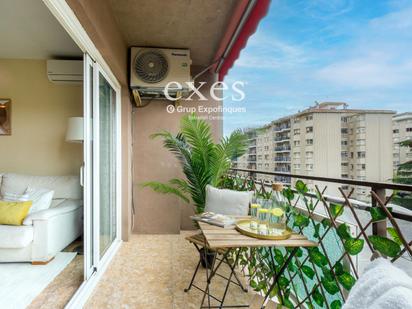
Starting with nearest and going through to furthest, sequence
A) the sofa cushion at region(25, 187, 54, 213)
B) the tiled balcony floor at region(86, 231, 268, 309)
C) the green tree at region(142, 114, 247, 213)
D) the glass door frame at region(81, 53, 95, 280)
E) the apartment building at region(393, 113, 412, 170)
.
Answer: the apartment building at region(393, 113, 412, 170), the tiled balcony floor at region(86, 231, 268, 309), the glass door frame at region(81, 53, 95, 280), the sofa cushion at region(25, 187, 54, 213), the green tree at region(142, 114, 247, 213)

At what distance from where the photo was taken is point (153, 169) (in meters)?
3.56

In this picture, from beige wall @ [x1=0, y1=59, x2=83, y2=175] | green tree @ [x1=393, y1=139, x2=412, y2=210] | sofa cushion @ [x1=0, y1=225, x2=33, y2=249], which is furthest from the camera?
beige wall @ [x1=0, y1=59, x2=83, y2=175]

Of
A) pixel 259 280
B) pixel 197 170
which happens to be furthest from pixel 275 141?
pixel 259 280

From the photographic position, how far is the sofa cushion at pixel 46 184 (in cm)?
293

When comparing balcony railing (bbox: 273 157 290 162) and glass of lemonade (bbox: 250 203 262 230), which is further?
balcony railing (bbox: 273 157 290 162)

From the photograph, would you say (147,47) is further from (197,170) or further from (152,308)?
(152,308)

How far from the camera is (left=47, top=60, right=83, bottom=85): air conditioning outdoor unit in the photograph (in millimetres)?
3150

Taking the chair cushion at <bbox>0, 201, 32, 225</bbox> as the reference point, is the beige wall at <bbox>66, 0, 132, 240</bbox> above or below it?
above

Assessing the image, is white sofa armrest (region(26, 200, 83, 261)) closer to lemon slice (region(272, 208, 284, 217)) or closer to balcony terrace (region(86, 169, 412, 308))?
balcony terrace (region(86, 169, 412, 308))

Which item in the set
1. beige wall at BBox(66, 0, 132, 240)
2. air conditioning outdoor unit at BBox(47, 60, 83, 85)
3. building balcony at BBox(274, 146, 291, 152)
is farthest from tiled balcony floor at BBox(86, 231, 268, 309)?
air conditioning outdoor unit at BBox(47, 60, 83, 85)

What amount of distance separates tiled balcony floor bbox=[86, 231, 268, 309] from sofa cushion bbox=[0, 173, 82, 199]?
92cm

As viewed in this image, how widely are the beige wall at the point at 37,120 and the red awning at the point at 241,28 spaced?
6.48 ft

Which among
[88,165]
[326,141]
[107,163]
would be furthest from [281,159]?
[88,165]

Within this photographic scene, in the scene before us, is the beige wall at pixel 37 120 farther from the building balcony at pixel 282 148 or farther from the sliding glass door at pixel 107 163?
the building balcony at pixel 282 148
